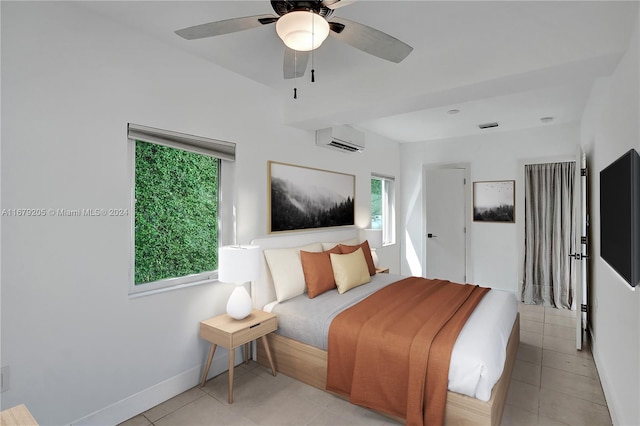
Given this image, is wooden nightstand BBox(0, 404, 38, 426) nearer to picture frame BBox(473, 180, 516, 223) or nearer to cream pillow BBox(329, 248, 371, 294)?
cream pillow BBox(329, 248, 371, 294)

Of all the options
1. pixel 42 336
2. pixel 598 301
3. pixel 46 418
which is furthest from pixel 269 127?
pixel 598 301

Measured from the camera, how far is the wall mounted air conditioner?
380cm

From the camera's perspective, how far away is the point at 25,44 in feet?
6.03

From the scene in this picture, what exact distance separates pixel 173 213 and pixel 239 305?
0.90 m

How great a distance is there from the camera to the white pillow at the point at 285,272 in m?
3.00

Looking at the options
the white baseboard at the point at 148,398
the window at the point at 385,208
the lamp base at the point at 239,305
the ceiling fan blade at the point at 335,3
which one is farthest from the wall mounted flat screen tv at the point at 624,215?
the window at the point at 385,208

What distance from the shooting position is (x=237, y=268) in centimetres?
250

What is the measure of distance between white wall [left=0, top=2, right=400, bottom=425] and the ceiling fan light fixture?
136cm

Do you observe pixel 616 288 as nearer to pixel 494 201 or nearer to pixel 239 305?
pixel 239 305

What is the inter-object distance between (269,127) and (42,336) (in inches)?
92.5

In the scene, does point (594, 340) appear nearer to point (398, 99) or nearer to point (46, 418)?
point (398, 99)

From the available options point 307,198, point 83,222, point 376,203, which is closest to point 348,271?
point 307,198

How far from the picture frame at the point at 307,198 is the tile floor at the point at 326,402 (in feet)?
4.65

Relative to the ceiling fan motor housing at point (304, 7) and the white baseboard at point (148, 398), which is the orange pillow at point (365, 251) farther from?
the ceiling fan motor housing at point (304, 7)
